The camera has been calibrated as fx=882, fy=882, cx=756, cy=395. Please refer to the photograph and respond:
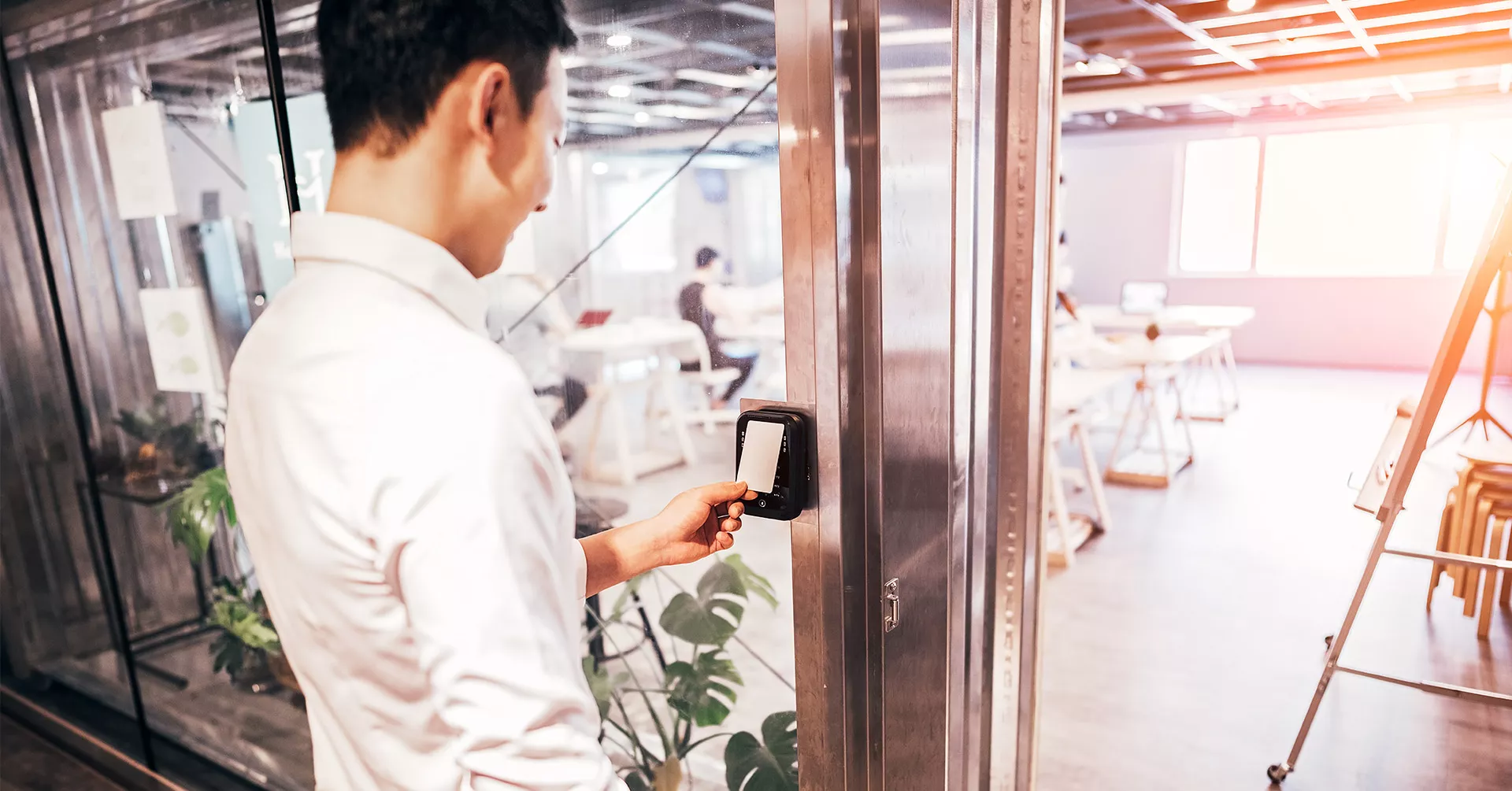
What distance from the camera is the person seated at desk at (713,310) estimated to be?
1.13 metres

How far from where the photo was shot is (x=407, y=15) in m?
0.76

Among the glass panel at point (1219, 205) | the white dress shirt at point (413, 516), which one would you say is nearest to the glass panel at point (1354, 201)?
the glass panel at point (1219, 205)

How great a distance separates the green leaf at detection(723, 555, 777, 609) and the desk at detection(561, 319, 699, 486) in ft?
0.59

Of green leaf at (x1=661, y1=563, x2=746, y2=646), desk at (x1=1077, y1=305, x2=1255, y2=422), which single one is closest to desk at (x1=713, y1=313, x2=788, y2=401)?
green leaf at (x1=661, y1=563, x2=746, y2=646)

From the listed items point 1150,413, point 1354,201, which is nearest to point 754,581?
point 1150,413

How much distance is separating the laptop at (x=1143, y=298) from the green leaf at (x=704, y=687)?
6.34 metres

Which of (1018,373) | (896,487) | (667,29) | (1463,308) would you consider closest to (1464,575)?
(1463,308)

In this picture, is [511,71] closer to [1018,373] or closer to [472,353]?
[472,353]

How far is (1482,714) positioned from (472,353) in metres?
3.03

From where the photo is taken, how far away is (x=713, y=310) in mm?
1147

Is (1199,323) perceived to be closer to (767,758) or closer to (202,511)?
(767,758)

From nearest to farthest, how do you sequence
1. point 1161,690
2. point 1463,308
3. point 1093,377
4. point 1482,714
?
point 1463,308
point 1482,714
point 1161,690
point 1093,377

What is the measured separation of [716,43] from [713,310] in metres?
0.32

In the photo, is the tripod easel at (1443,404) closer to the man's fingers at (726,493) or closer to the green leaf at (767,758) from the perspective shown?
the green leaf at (767,758)
